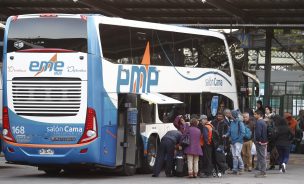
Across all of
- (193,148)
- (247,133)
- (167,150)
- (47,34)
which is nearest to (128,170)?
(167,150)

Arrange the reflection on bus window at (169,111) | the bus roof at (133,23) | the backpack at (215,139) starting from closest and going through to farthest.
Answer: the bus roof at (133,23) → the backpack at (215,139) → the reflection on bus window at (169,111)

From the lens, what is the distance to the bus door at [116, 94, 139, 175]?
1861cm

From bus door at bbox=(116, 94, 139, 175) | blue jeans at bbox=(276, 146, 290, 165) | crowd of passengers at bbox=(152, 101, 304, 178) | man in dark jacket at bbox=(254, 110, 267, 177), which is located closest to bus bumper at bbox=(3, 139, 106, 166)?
bus door at bbox=(116, 94, 139, 175)

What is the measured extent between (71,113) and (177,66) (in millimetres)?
4567

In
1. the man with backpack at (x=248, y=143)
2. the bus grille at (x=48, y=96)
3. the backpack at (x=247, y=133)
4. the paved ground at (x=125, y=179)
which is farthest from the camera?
the man with backpack at (x=248, y=143)

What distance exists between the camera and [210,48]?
922 inches

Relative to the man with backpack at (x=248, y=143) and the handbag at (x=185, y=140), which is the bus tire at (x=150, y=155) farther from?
the man with backpack at (x=248, y=143)

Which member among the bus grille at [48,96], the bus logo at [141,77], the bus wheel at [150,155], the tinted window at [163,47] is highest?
the tinted window at [163,47]

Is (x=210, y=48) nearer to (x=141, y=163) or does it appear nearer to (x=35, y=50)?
(x=141, y=163)

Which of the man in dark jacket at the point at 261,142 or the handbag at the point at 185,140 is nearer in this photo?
the handbag at the point at 185,140

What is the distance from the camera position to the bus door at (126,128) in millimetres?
18609

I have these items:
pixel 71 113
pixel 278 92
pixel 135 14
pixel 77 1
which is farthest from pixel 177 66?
pixel 278 92

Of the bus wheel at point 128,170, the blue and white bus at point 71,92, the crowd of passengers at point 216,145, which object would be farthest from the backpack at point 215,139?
the bus wheel at point 128,170

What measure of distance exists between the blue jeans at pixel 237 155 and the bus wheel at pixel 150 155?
7.07ft
